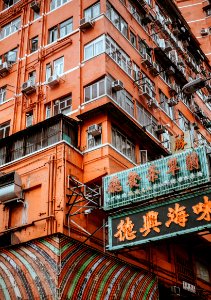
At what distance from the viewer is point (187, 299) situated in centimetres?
2053

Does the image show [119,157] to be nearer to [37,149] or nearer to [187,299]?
[37,149]

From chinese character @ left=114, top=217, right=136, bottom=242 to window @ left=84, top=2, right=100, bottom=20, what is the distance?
34.8 feet

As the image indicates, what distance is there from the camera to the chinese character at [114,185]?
15.6 m

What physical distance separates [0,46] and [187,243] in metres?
14.3

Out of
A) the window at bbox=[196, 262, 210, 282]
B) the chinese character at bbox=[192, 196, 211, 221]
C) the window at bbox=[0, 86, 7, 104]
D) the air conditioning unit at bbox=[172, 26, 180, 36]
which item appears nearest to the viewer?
the chinese character at bbox=[192, 196, 211, 221]

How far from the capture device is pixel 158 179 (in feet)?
49.2

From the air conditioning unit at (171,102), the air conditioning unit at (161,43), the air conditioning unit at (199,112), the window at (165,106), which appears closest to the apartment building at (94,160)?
the air conditioning unit at (171,102)

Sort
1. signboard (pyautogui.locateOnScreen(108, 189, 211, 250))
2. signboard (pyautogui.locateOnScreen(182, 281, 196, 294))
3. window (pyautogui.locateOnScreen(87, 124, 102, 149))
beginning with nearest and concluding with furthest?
signboard (pyautogui.locateOnScreen(108, 189, 211, 250)) → window (pyautogui.locateOnScreen(87, 124, 102, 149)) → signboard (pyautogui.locateOnScreen(182, 281, 196, 294))

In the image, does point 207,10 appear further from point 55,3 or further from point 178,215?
point 178,215

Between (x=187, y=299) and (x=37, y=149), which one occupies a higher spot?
(x=37, y=149)

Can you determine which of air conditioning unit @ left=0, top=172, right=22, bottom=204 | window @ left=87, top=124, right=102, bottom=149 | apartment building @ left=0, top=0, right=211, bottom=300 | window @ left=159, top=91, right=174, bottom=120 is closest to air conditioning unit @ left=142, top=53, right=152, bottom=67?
apartment building @ left=0, top=0, right=211, bottom=300

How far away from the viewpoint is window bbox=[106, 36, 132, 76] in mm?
20141

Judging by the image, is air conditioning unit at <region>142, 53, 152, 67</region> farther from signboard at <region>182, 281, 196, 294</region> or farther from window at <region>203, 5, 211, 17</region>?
window at <region>203, 5, 211, 17</region>

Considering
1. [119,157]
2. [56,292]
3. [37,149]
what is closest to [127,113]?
[119,157]
